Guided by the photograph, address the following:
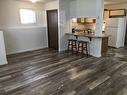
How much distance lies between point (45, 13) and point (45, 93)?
4827 millimetres

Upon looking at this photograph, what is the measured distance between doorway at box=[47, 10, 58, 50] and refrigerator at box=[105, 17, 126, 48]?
299 cm

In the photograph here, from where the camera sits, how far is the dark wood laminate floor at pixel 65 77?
8.59ft

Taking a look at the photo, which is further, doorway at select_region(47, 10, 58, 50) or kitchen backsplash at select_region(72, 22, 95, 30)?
kitchen backsplash at select_region(72, 22, 95, 30)

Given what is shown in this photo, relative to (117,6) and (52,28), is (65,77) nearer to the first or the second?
(52,28)

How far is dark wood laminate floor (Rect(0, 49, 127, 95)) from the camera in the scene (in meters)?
2.62

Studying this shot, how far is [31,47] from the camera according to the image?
6.09 metres

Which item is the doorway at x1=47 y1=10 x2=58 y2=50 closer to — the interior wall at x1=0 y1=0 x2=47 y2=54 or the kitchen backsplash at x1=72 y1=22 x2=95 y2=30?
the interior wall at x1=0 y1=0 x2=47 y2=54

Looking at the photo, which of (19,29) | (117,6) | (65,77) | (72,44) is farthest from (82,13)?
(117,6)

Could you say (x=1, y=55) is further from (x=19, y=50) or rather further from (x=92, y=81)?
(x=92, y=81)

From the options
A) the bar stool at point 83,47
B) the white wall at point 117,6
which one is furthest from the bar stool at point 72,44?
the white wall at point 117,6

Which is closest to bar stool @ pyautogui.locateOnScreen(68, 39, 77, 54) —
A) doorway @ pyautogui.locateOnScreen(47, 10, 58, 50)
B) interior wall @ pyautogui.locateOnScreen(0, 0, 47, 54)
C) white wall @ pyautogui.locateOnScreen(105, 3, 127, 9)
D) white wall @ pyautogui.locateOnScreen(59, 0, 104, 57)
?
white wall @ pyautogui.locateOnScreen(59, 0, 104, 57)

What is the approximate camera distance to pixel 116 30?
20.1 ft

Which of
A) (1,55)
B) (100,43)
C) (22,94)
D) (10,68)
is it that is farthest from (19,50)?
(100,43)

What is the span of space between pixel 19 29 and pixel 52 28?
1.70 meters
